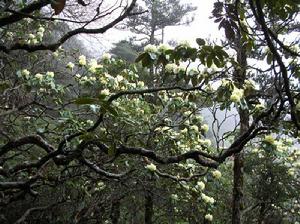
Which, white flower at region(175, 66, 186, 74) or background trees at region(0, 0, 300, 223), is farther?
white flower at region(175, 66, 186, 74)

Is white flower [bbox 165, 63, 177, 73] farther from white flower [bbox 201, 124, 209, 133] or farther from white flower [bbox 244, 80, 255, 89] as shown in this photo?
white flower [bbox 201, 124, 209, 133]

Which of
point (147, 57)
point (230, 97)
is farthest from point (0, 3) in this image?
point (230, 97)

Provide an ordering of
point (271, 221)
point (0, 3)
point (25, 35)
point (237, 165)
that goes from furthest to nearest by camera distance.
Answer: point (271, 221), point (237, 165), point (25, 35), point (0, 3)

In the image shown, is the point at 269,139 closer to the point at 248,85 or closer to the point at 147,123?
the point at 248,85

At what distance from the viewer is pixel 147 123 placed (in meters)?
4.70

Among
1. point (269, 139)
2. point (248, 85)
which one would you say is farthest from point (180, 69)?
point (269, 139)

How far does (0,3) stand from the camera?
2.71 meters

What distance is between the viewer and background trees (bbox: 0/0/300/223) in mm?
2129

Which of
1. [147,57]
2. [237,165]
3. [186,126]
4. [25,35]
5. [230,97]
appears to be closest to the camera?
[147,57]

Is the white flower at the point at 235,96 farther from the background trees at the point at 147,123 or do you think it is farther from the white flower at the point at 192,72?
the white flower at the point at 192,72

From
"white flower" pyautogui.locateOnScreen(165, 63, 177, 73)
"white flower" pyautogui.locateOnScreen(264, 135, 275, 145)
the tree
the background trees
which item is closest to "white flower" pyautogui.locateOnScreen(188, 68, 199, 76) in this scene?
the background trees

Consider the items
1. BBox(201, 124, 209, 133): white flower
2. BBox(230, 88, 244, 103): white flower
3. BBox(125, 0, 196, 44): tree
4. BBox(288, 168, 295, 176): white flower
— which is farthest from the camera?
BBox(125, 0, 196, 44): tree

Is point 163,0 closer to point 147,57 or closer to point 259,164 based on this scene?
point 259,164

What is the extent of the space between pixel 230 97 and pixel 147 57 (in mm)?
787
